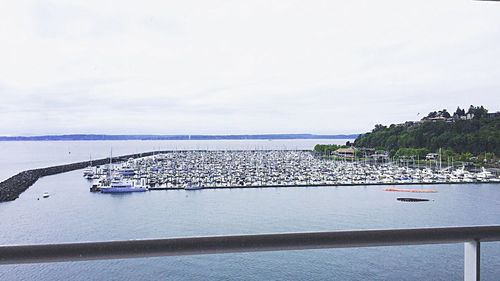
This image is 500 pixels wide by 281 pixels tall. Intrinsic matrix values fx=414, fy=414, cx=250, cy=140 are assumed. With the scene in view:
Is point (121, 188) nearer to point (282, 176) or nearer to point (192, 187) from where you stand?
point (192, 187)

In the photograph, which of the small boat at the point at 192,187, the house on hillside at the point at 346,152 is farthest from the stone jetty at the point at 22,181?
the house on hillside at the point at 346,152

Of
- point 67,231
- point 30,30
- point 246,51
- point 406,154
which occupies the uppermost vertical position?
point 246,51

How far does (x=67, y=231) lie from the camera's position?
10.1m

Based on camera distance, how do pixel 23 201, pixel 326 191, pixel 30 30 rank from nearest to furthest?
1. pixel 30 30
2. pixel 23 201
3. pixel 326 191

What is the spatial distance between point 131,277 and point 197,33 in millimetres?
11077

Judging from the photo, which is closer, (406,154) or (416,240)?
(416,240)

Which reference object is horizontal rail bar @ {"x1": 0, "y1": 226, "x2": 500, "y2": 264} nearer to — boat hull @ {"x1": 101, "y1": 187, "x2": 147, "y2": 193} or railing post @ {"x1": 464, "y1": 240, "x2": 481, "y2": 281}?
railing post @ {"x1": 464, "y1": 240, "x2": 481, "y2": 281}

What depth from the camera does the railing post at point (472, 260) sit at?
56 cm

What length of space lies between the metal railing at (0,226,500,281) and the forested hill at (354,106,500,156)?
14438mm

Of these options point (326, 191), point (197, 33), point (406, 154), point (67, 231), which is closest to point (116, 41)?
point (197, 33)

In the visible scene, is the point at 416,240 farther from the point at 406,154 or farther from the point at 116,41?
the point at 406,154

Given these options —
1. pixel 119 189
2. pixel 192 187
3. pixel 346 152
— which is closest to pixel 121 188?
pixel 119 189

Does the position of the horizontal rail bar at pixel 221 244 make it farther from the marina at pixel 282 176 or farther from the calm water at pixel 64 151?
the calm water at pixel 64 151

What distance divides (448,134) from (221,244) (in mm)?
17910
